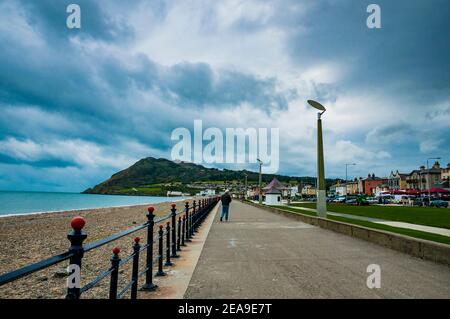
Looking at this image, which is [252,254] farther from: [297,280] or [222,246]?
[297,280]

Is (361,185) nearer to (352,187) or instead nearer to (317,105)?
(352,187)

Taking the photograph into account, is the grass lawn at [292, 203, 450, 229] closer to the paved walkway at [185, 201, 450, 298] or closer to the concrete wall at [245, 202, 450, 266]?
the concrete wall at [245, 202, 450, 266]

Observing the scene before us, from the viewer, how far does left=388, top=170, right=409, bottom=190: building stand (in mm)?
129875

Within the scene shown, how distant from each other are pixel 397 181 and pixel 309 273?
141929mm

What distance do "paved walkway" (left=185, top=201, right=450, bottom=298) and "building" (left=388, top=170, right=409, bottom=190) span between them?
441 ft

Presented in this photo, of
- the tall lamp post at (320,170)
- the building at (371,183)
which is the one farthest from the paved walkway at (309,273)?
the building at (371,183)

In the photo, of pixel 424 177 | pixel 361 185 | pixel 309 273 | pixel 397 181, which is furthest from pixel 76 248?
pixel 361 185

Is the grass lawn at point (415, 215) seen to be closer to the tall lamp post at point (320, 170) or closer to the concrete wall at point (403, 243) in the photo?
the tall lamp post at point (320, 170)

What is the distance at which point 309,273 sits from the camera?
6.58 metres

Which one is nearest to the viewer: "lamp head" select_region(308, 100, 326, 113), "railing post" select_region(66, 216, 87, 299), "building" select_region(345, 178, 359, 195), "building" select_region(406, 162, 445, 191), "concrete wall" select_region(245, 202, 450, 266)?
"railing post" select_region(66, 216, 87, 299)

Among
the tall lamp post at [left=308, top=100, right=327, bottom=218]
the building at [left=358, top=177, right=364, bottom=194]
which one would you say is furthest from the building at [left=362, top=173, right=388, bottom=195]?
the tall lamp post at [left=308, top=100, right=327, bottom=218]
